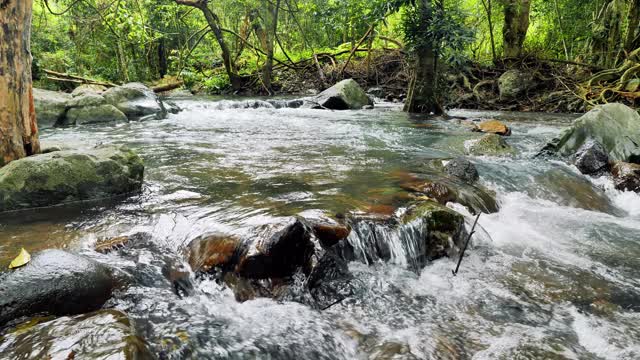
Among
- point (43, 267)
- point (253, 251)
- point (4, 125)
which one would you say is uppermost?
point (4, 125)

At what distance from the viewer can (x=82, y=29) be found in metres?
19.5

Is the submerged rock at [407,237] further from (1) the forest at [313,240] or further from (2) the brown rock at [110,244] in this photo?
(2) the brown rock at [110,244]

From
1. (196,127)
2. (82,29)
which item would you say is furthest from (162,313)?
(82,29)

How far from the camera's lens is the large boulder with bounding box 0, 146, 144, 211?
402 cm

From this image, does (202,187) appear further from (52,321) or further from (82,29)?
(82,29)

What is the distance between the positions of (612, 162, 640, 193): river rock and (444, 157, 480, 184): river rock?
80.8 inches

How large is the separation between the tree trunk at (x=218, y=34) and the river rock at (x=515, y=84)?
10032 mm

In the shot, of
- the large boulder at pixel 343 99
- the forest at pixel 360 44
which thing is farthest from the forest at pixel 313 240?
the large boulder at pixel 343 99

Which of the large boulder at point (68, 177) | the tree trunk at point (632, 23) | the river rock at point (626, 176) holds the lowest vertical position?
the river rock at point (626, 176)

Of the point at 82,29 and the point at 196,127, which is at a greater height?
the point at 82,29

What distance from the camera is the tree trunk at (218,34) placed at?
1414 cm

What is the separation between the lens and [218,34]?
15.5 meters

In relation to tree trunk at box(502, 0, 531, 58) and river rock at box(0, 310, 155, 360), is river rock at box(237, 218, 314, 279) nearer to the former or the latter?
river rock at box(0, 310, 155, 360)

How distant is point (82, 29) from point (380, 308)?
70.5 ft
